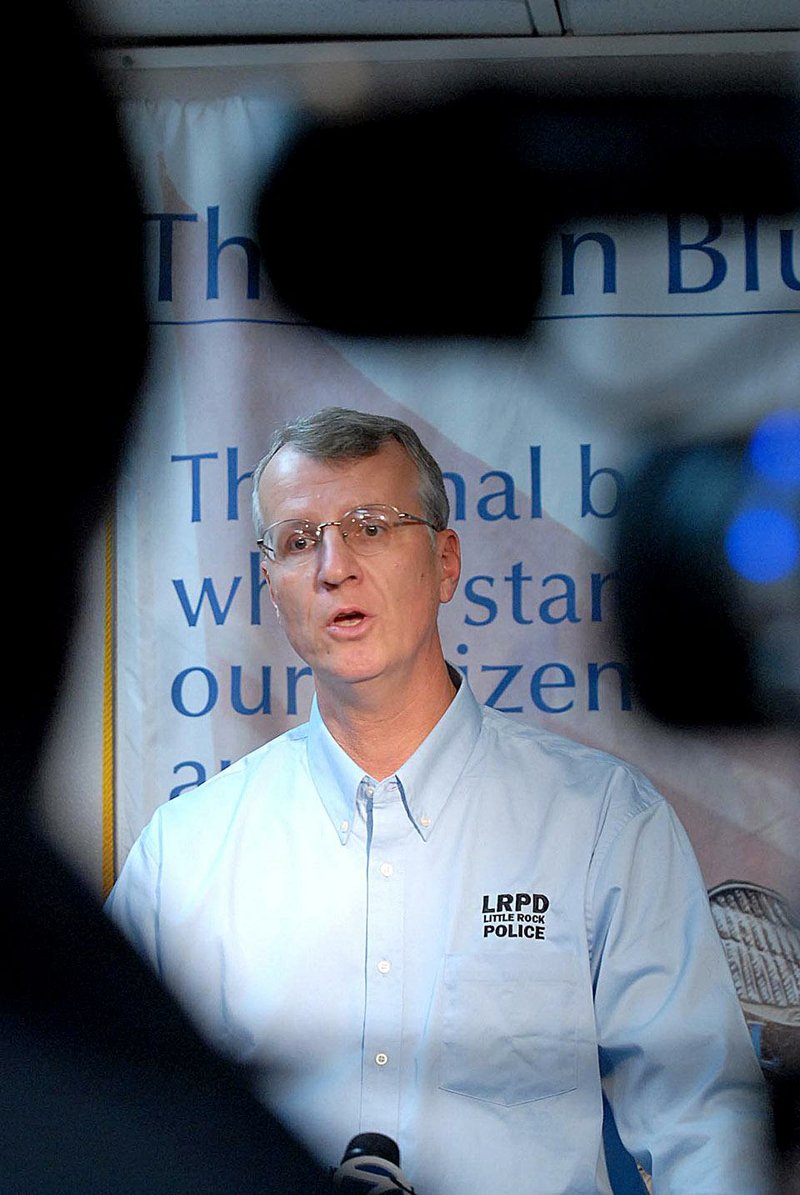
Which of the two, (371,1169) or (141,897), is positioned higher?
(141,897)

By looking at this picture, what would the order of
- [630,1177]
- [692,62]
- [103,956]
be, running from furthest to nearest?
1. [692,62]
2. [630,1177]
3. [103,956]

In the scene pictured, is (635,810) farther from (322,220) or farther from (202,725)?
(322,220)

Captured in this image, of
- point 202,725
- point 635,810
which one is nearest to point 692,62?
point 635,810

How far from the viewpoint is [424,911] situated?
141 cm

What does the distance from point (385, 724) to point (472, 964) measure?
0.29 meters

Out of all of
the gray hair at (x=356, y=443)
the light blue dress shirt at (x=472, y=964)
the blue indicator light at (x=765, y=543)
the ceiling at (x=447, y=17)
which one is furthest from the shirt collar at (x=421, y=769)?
the ceiling at (x=447, y=17)

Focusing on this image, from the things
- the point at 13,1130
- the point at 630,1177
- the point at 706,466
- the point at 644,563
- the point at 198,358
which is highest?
the point at 198,358

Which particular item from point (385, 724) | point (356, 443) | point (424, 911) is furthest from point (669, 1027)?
point (356, 443)

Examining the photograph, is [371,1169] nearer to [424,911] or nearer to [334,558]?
[424,911]

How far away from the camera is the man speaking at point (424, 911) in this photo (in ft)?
4.37

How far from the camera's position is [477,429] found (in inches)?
64.9

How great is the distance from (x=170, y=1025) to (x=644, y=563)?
2.38 ft

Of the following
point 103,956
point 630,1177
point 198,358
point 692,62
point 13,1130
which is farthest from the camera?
point 198,358

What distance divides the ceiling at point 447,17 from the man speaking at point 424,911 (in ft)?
1.55
